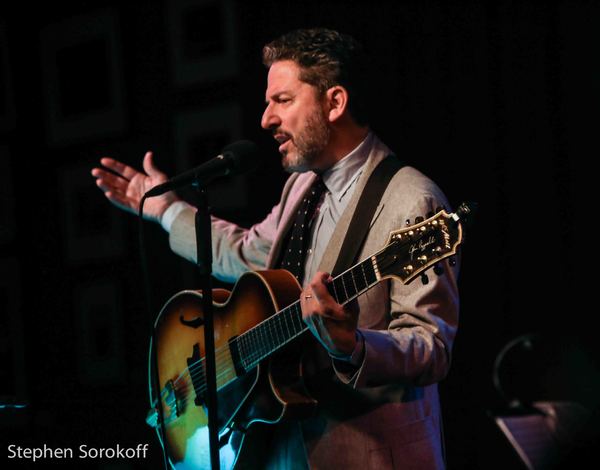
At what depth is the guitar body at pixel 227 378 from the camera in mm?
2299

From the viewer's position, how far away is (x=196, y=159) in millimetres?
3709

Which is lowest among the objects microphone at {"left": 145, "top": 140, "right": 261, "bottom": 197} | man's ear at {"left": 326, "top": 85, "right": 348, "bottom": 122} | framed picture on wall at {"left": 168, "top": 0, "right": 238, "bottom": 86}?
microphone at {"left": 145, "top": 140, "right": 261, "bottom": 197}

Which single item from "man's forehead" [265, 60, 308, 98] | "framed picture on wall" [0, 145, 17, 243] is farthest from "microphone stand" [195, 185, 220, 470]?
"framed picture on wall" [0, 145, 17, 243]

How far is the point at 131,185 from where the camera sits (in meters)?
3.11

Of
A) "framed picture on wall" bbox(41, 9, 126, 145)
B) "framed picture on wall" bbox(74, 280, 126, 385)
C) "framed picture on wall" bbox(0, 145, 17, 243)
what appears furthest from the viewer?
"framed picture on wall" bbox(0, 145, 17, 243)

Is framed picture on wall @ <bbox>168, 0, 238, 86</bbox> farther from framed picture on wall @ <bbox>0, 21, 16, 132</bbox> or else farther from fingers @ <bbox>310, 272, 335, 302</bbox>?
fingers @ <bbox>310, 272, 335, 302</bbox>

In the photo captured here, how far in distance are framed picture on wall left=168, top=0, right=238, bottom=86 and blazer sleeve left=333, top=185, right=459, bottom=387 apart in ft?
5.37

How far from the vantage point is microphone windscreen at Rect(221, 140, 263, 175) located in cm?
221

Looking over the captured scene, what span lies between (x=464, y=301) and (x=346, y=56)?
37.1 inches

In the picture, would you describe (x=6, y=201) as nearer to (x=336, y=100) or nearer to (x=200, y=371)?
(x=200, y=371)

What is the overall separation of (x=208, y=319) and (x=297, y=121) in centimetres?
84

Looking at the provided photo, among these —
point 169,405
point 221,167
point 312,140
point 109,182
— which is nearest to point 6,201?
point 109,182

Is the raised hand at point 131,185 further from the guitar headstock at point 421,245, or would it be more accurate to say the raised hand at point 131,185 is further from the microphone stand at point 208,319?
the guitar headstock at point 421,245

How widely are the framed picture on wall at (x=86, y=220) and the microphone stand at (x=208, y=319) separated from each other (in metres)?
1.91
